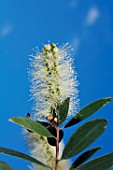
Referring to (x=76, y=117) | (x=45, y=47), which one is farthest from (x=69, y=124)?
(x=45, y=47)

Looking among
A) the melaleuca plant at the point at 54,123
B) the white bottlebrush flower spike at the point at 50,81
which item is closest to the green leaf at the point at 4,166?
the melaleuca plant at the point at 54,123

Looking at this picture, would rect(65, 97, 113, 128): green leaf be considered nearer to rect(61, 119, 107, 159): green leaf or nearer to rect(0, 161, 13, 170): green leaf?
rect(61, 119, 107, 159): green leaf

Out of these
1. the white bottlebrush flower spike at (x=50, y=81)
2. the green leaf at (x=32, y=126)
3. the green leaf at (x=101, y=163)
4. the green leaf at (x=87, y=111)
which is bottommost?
the green leaf at (x=101, y=163)

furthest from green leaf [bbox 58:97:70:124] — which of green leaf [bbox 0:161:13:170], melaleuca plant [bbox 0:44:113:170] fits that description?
green leaf [bbox 0:161:13:170]

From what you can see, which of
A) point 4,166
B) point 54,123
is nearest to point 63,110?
point 54,123

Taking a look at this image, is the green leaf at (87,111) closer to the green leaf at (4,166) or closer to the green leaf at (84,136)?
the green leaf at (84,136)

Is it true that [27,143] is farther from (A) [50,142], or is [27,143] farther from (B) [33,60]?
(B) [33,60]

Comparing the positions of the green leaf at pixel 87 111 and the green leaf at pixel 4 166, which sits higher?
the green leaf at pixel 87 111

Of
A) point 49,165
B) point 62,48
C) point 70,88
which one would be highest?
point 62,48
